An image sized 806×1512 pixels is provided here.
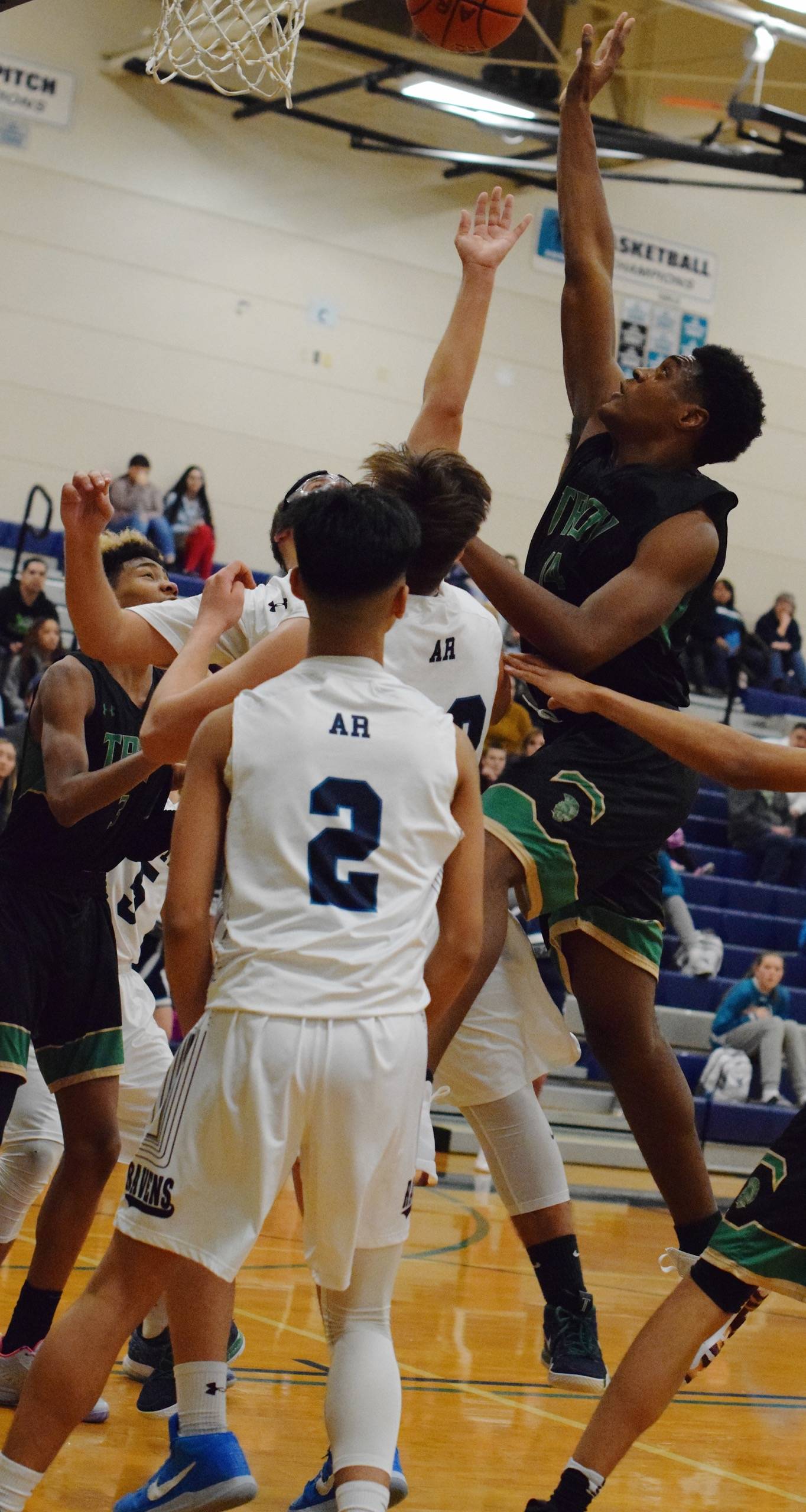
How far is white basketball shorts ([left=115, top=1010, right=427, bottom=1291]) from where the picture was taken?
2.72 metres

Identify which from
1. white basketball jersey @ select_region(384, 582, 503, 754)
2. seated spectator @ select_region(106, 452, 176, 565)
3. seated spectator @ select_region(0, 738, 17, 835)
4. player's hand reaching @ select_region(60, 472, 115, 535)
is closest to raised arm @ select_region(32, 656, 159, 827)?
player's hand reaching @ select_region(60, 472, 115, 535)

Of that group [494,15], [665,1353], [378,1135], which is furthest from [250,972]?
[494,15]

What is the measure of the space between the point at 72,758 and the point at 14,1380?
1.48 m

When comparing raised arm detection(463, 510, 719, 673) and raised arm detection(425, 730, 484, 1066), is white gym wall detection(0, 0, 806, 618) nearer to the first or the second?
raised arm detection(463, 510, 719, 673)

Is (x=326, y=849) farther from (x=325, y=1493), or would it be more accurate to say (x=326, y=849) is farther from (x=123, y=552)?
(x=123, y=552)

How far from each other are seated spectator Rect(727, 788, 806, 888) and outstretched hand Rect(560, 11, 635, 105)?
11.1 metres

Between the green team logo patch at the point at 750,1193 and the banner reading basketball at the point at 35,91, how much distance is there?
1455 cm

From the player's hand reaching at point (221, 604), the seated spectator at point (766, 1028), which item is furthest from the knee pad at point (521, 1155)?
the seated spectator at point (766, 1028)

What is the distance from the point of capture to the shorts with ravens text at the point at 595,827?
12.4ft

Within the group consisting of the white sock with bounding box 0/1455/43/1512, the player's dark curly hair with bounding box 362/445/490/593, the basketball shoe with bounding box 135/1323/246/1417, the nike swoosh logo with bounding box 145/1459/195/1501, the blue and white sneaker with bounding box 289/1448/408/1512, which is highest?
the player's dark curly hair with bounding box 362/445/490/593

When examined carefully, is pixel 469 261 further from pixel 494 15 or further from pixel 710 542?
pixel 494 15

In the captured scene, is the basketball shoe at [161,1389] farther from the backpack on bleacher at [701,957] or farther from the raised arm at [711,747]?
the backpack on bleacher at [701,957]

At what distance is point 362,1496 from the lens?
2.79 m

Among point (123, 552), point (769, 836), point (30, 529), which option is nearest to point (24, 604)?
point (30, 529)
